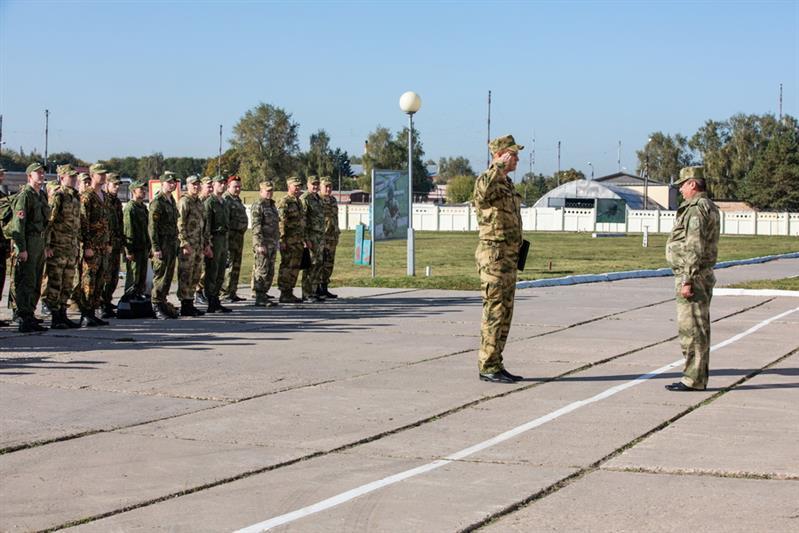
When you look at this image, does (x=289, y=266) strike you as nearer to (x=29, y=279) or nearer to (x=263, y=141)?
(x=29, y=279)

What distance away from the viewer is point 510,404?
948 cm

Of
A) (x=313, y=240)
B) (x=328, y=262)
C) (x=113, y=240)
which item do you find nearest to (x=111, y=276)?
(x=113, y=240)

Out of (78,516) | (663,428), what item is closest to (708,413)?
(663,428)

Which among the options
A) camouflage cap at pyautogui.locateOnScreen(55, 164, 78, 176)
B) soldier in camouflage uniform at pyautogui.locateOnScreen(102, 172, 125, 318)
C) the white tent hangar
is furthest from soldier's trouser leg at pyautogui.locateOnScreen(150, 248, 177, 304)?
the white tent hangar

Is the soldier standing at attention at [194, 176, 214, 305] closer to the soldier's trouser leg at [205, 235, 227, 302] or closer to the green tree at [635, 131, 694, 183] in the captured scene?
the soldier's trouser leg at [205, 235, 227, 302]

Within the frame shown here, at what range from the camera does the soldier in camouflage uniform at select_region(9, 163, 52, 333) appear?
47.3 ft

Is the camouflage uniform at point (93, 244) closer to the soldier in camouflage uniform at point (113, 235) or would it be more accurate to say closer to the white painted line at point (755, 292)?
the soldier in camouflage uniform at point (113, 235)

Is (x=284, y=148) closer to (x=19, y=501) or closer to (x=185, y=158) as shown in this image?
(x=185, y=158)

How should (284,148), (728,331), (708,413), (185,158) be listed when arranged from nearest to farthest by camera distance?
(708,413), (728,331), (284,148), (185,158)

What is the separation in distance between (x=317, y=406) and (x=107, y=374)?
8.55 ft

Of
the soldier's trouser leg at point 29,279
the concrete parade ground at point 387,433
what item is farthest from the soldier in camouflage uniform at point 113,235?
the concrete parade ground at point 387,433

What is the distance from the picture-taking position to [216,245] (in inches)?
711

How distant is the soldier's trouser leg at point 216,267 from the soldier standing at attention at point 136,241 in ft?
3.43

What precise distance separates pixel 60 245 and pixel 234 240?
14.7ft
